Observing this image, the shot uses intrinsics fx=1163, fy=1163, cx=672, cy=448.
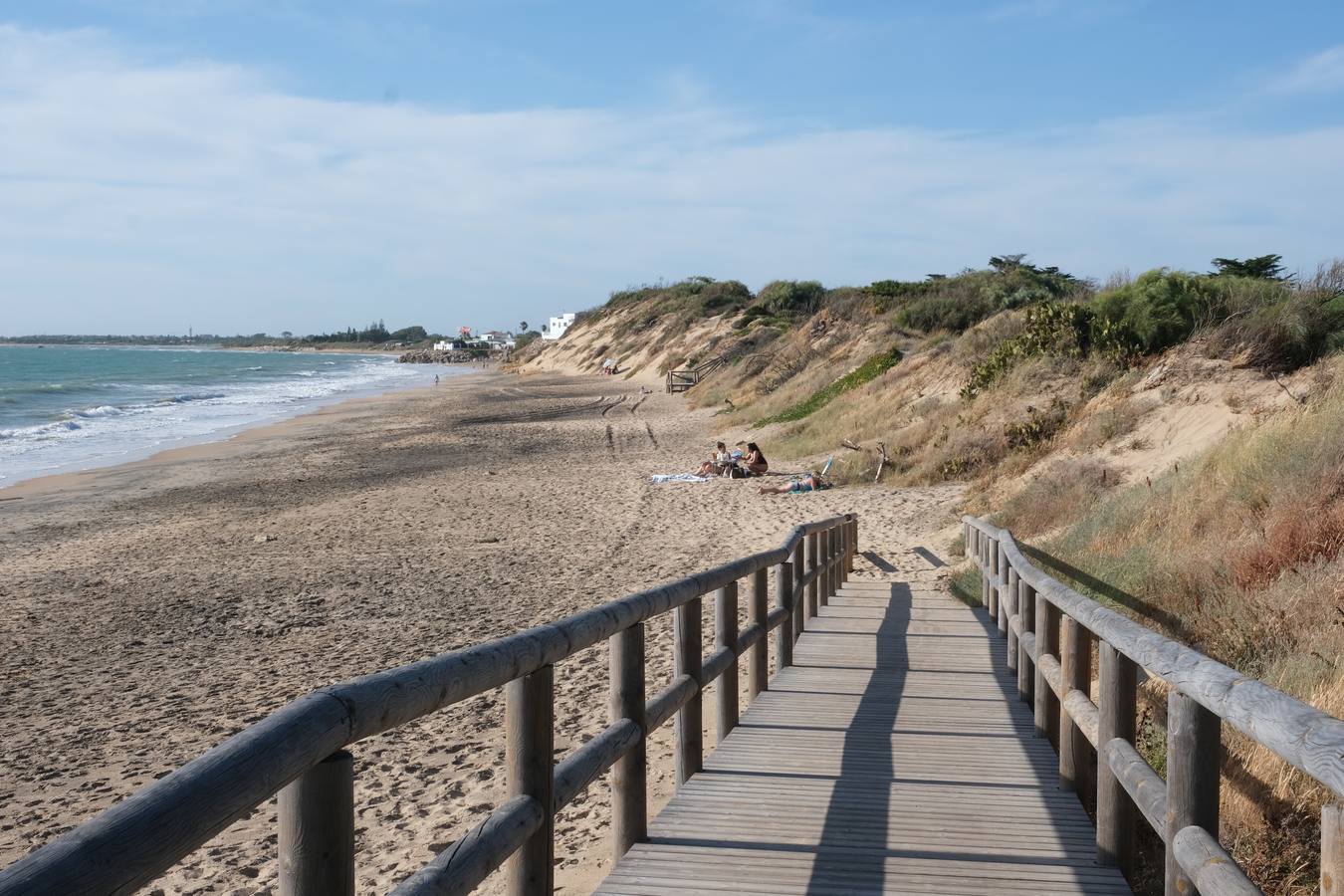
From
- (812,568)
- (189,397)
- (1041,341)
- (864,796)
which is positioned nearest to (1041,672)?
(864,796)

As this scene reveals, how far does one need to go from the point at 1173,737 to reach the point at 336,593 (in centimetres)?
1066

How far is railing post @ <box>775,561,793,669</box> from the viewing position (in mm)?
7530

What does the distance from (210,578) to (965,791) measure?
35.7 ft

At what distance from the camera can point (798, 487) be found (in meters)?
19.6

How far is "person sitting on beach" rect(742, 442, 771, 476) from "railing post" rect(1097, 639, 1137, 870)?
17.4m

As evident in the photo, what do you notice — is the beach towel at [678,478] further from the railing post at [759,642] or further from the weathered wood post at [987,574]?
the railing post at [759,642]

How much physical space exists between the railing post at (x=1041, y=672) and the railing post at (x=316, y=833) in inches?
156

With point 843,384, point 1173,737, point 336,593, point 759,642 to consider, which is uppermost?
point 843,384

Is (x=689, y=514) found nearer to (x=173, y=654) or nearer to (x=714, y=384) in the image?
(x=173, y=654)

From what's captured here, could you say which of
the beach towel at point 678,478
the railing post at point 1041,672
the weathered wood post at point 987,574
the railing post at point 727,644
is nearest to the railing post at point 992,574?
the weathered wood post at point 987,574

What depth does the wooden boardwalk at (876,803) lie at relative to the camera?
12.6 ft

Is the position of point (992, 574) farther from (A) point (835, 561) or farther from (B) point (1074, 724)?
(B) point (1074, 724)

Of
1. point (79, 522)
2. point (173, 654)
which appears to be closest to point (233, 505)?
point (79, 522)

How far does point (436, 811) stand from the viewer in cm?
616
